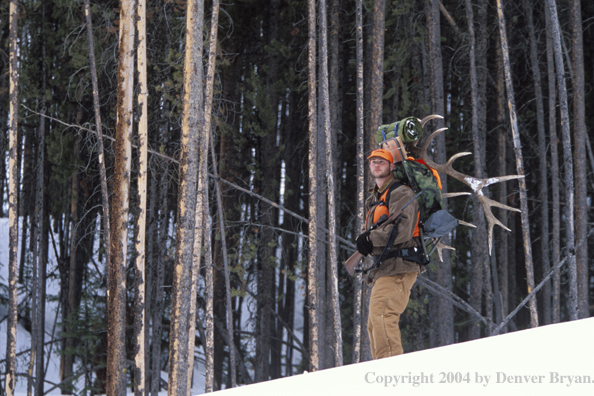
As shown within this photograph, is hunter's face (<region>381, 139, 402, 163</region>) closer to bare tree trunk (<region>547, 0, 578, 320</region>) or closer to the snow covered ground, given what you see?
the snow covered ground

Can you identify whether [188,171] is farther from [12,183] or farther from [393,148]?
[12,183]

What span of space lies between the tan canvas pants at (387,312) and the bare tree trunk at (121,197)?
3.24 m

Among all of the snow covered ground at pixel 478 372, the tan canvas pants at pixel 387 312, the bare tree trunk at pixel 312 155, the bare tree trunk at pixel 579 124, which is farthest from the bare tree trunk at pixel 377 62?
the snow covered ground at pixel 478 372

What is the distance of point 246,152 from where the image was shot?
11039mm

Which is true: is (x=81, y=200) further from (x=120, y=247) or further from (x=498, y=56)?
(x=498, y=56)

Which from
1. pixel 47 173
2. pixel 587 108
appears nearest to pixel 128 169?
pixel 47 173

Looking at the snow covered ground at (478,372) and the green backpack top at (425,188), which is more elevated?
the green backpack top at (425,188)

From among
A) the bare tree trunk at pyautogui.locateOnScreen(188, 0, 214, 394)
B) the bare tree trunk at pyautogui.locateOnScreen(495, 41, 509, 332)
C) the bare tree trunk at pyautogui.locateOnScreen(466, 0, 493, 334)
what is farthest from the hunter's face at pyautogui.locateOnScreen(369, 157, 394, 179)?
the bare tree trunk at pyautogui.locateOnScreen(495, 41, 509, 332)

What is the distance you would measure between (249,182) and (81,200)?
360 centimetres

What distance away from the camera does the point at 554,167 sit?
8898 mm

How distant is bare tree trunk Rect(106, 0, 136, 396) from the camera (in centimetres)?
555

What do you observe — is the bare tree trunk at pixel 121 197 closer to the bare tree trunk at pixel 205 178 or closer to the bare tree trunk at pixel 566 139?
the bare tree trunk at pixel 205 178

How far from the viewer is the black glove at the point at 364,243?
3709mm

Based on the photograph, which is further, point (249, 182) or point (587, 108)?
point (587, 108)
